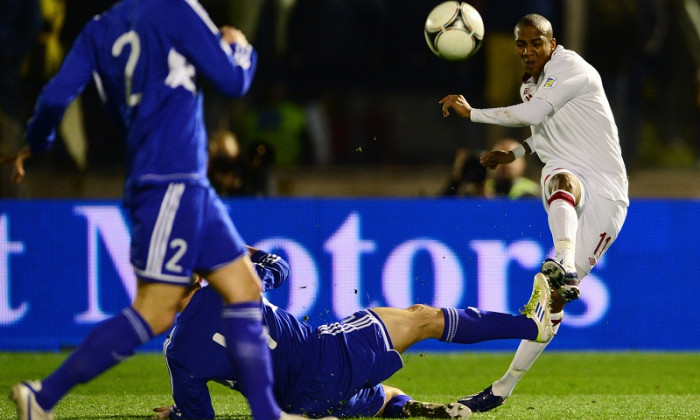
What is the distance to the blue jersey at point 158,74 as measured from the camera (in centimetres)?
471

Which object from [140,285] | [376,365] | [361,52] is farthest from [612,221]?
[361,52]

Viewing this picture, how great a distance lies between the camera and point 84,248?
9844 millimetres

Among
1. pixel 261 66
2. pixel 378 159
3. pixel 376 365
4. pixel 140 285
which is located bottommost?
pixel 378 159

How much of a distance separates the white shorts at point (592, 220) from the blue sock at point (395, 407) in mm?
1369

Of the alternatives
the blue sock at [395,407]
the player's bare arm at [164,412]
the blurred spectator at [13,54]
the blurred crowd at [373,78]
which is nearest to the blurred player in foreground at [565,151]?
the blue sock at [395,407]

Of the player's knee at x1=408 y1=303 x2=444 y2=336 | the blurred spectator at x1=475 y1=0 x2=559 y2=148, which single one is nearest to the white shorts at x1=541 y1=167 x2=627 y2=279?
the player's knee at x1=408 y1=303 x2=444 y2=336

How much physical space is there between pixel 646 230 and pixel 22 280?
5283mm

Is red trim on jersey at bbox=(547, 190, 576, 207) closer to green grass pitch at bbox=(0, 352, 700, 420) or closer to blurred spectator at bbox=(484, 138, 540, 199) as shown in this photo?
green grass pitch at bbox=(0, 352, 700, 420)

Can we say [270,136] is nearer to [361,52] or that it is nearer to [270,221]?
[361,52]

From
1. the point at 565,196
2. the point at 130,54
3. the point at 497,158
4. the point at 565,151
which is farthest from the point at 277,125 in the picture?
the point at 130,54

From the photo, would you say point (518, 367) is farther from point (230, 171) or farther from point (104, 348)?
point (230, 171)

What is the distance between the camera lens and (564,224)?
6324 mm

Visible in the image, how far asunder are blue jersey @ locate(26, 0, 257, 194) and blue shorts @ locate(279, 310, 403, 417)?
4.00 ft

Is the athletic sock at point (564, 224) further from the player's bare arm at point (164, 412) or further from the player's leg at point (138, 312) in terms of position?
the player's leg at point (138, 312)
